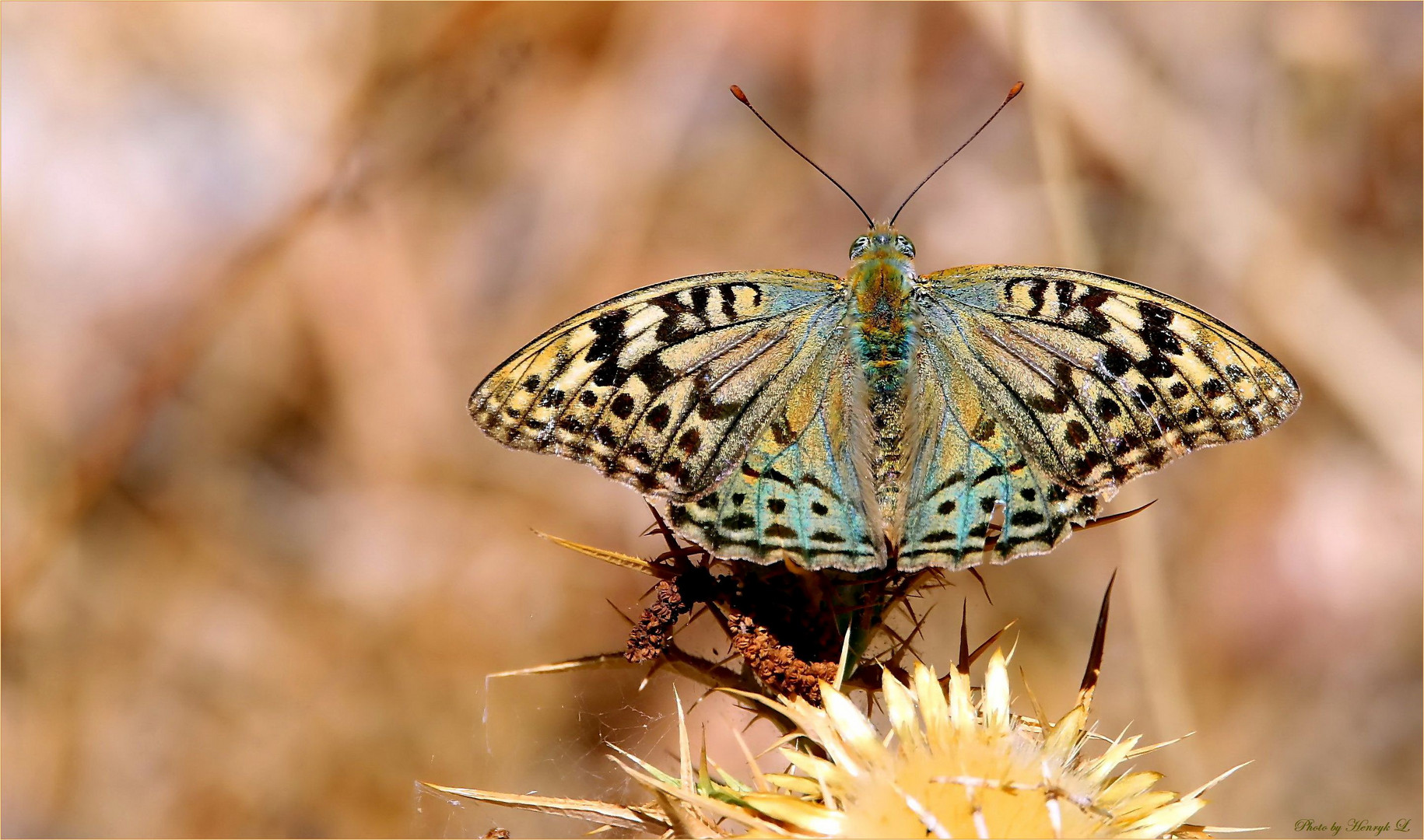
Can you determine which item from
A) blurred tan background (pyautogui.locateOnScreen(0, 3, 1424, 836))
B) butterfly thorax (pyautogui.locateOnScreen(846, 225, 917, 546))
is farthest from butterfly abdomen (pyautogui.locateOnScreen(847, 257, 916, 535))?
blurred tan background (pyautogui.locateOnScreen(0, 3, 1424, 836))

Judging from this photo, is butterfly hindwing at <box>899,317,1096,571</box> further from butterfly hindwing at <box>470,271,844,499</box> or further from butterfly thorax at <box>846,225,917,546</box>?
butterfly hindwing at <box>470,271,844,499</box>

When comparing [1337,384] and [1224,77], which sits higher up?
[1224,77]

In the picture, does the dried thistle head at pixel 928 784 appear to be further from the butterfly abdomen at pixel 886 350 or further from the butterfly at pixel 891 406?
the butterfly abdomen at pixel 886 350

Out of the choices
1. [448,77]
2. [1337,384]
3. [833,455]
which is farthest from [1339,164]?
[448,77]

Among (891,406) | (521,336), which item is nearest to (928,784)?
(891,406)

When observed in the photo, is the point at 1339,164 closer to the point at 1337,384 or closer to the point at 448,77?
the point at 1337,384
